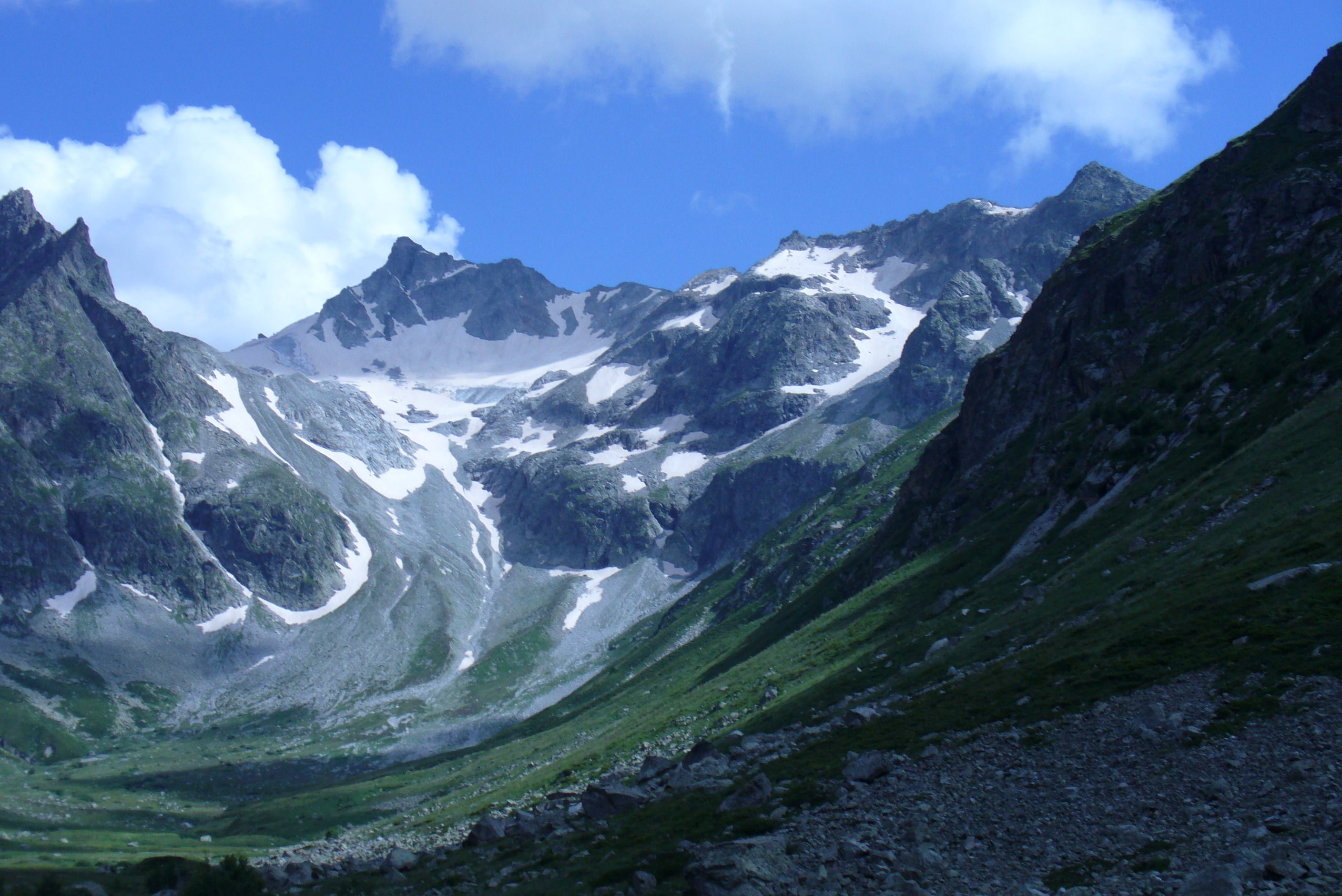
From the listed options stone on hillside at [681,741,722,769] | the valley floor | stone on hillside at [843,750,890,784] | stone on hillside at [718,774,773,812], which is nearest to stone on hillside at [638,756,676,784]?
stone on hillside at [681,741,722,769]

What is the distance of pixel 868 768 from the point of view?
31.6 meters

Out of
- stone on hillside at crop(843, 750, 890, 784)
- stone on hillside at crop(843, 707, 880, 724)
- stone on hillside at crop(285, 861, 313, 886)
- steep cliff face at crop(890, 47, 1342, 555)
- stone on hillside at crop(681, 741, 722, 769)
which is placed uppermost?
steep cliff face at crop(890, 47, 1342, 555)

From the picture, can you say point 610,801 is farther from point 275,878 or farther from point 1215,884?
point 1215,884

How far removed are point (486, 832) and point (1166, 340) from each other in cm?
7583

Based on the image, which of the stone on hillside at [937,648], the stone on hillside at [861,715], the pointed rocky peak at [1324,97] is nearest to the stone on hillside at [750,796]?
the stone on hillside at [861,715]

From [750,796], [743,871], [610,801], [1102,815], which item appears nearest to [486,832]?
[610,801]

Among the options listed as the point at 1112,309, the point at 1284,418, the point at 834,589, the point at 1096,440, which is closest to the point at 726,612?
the point at 834,589

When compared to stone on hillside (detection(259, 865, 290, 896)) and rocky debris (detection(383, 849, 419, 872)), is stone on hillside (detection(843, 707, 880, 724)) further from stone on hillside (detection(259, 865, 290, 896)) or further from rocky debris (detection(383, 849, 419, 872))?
stone on hillside (detection(259, 865, 290, 896))

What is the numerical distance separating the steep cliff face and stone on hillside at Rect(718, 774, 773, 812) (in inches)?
1743

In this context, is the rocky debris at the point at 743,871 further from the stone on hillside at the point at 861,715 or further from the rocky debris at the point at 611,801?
the stone on hillside at the point at 861,715

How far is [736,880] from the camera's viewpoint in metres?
25.2

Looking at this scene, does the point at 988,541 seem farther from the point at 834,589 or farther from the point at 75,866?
the point at 75,866

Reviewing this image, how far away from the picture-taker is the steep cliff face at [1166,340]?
220ft

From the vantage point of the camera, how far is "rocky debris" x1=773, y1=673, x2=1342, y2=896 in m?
19.8
